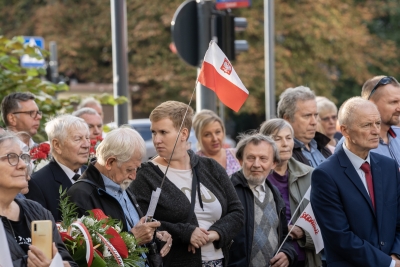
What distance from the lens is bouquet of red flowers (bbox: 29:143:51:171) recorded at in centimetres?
801

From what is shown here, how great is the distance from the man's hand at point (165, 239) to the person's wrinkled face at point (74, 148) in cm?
119

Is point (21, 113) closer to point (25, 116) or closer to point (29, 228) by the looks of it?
point (25, 116)

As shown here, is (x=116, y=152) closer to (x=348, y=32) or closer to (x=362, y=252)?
(x=362, y=252)

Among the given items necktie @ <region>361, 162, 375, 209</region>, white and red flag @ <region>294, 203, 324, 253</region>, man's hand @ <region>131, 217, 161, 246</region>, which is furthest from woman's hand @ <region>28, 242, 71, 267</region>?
white and red flag @ <region>294, 203, 324, 253</region>

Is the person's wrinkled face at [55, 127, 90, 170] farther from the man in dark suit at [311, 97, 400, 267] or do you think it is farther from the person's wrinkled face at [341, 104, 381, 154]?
the person's wrinkled face at [341, 104, 381, 154]

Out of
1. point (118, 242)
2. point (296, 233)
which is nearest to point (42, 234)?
point (118, 242)

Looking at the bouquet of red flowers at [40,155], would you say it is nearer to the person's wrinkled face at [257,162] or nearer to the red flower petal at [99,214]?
the person's wrinkled face at [257,162]

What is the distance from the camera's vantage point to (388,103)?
7.71 m

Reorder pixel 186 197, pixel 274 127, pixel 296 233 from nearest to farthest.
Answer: pixel 186 197 → pixel 296 233 → pixel 274 127

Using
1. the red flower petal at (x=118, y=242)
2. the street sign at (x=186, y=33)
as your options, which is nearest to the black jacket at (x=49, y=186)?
the red flower petal at (x=118, y=242)

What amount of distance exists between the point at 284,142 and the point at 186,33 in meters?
3.21

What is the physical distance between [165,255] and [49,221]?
1.88m

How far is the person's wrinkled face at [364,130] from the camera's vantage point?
6.72 metres

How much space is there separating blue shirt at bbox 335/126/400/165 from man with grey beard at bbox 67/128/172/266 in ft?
7.07
